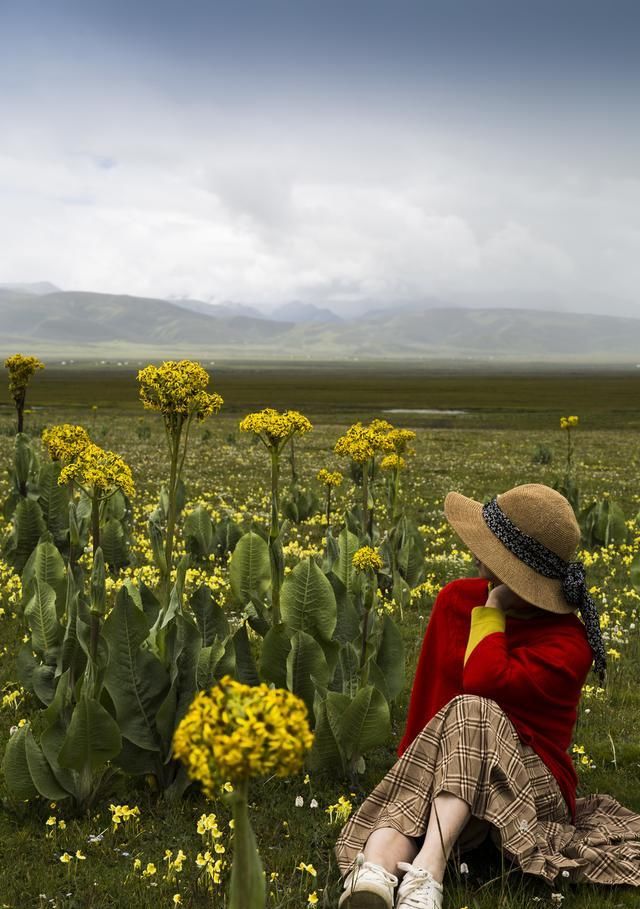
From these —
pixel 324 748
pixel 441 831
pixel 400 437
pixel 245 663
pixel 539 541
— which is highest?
pixel 400 437

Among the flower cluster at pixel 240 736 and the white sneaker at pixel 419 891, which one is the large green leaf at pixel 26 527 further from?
the flower cluster at pixel 240 736

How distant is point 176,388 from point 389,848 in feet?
9.29

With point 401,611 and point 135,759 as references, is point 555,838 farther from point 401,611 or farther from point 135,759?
point 401,611

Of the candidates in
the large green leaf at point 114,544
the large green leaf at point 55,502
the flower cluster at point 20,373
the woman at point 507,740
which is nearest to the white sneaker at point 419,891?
the woman at point 507,740

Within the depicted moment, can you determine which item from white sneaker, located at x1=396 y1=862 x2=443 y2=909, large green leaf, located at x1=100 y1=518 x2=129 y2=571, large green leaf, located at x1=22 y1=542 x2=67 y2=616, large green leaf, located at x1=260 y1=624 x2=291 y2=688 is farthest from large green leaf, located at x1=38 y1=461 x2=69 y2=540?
white sneaker, located at x1=396 y1=862 x2=443 y2=909

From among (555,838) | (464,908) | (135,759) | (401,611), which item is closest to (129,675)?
A: (135,759)

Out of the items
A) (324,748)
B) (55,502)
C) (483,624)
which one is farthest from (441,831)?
(55,502)

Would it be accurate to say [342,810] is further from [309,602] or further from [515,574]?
[515,574]

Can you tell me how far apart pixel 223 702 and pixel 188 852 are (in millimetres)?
2882

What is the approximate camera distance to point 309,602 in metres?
5.92

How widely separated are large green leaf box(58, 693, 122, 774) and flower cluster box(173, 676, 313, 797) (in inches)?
102

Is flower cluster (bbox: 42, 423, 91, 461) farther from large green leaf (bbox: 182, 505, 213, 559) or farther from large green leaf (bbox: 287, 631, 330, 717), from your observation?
large green leaf (bbox: 182, 505, 213, 559)

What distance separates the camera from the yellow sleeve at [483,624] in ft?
14.6

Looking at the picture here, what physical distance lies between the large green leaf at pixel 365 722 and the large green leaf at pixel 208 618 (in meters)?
1.05
